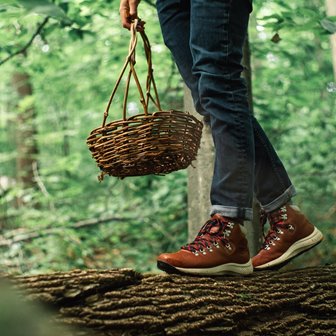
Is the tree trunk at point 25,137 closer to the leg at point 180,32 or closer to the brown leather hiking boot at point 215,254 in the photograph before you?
the leg at point 180,32

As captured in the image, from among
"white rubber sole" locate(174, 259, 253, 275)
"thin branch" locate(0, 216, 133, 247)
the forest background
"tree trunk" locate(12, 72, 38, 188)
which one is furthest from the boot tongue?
"tree trunk" locate(12, 72, 38, 188)

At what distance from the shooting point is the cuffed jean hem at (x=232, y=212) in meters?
1.78

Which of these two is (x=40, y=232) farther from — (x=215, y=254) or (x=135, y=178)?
(x=215, y=254)

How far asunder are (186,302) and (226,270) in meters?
0.37

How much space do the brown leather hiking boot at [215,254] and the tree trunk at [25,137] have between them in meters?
5.48

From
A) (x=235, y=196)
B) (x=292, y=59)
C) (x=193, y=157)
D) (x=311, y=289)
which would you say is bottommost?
(x=311, y=289)

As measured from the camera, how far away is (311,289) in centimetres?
175

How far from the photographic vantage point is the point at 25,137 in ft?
23.6

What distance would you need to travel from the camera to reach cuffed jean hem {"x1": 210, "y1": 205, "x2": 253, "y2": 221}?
5.84ft

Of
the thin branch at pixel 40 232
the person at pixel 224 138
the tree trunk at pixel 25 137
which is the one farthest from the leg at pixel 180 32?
the tree trunk at pixel 25 137

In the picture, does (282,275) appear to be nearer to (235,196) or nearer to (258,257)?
(258,257)

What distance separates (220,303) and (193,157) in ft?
2.19

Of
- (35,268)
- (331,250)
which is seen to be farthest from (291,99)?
(35,268)

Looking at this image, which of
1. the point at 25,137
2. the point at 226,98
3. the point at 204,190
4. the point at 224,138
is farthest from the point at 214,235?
the point at 25,137
